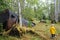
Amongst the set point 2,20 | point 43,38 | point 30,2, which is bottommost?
point 43,38

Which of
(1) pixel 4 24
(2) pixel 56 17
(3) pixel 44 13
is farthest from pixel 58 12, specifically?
(1) pixel 4 24

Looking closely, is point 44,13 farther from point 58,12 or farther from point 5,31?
point 5,31

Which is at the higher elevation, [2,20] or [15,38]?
[2,20]

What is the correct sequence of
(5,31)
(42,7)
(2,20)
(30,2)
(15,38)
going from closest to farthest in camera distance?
(15,38), (5,31), (2,20), (30,2), (42,7)

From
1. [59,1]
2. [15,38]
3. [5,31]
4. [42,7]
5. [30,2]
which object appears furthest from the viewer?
[42,7]

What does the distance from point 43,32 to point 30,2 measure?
6645mm

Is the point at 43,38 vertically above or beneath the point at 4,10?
beneath

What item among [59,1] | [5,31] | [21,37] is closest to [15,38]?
[21,37]

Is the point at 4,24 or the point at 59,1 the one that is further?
the point at 59,1

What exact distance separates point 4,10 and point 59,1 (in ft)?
29.9

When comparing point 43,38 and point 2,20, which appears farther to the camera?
point 2,20

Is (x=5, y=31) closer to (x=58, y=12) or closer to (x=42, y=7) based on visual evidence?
(x=58, y=12)

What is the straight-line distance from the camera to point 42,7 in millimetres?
24734

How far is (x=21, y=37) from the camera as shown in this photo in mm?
13484
